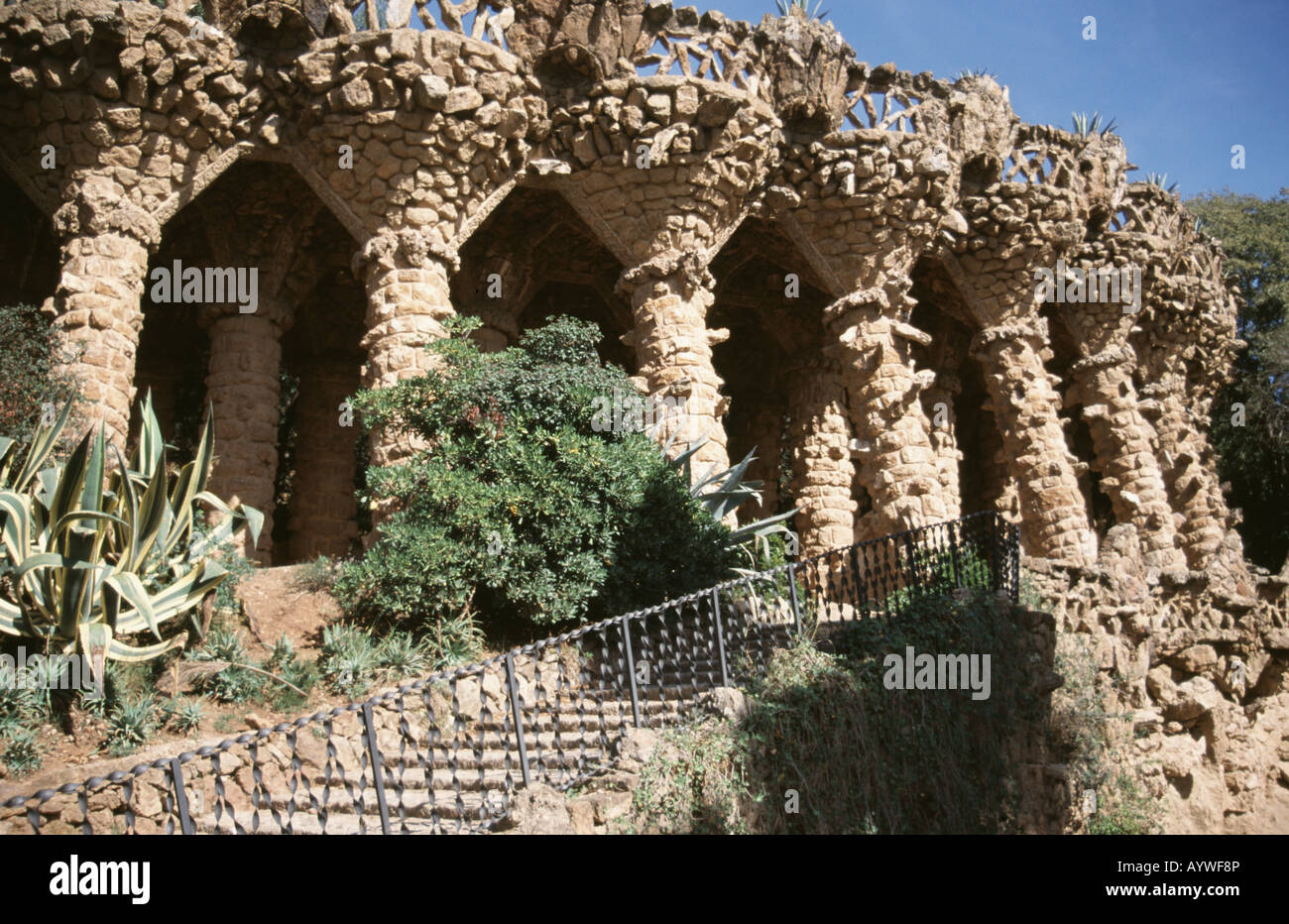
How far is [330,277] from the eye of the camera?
46.5 feet

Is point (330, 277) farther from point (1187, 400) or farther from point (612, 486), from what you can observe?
point (1187, 400)

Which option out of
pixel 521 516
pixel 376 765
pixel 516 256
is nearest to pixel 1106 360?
pixel 516 256

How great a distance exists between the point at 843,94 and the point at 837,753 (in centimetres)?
910

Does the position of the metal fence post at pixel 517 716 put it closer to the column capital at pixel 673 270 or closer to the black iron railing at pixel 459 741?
the black iron railing at pixel 459 741

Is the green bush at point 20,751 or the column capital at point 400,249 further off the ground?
the column capital at point 400,249

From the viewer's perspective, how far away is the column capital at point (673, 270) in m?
11.1

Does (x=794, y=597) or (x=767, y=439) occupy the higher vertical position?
(x=767, y=439)

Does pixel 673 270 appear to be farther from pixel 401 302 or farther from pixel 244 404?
pixel 244 404

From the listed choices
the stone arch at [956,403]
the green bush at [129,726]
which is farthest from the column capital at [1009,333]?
the green bush at [129,726]

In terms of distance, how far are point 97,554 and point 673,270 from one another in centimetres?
682

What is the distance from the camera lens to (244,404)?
11828 millimetres

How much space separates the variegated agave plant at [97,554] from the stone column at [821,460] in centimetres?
910

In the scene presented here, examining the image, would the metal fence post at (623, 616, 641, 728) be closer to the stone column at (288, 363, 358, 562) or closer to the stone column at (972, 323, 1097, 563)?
the stone column at (288, 363, 358, 562)

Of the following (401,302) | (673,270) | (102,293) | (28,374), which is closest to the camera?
(28,374)
